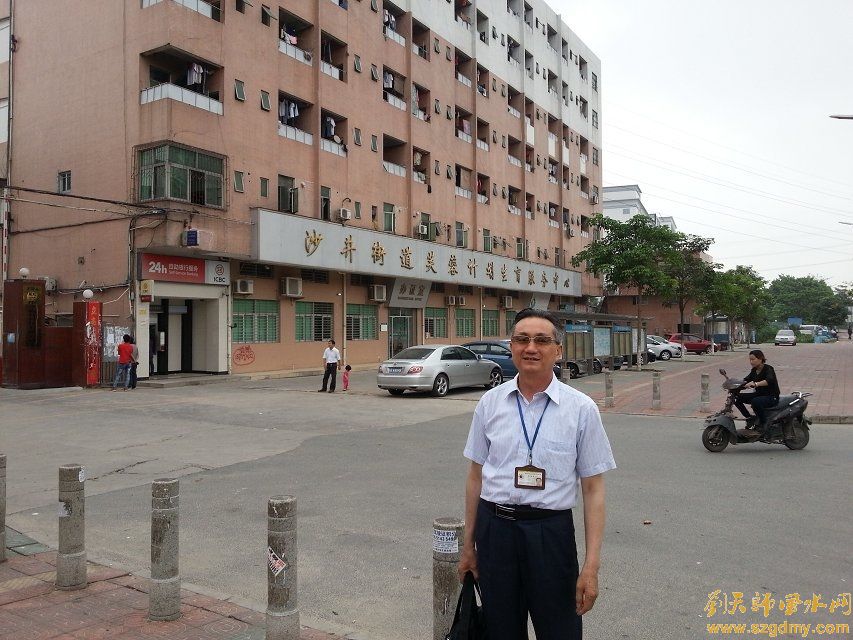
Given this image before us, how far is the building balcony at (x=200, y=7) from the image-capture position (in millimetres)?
21984

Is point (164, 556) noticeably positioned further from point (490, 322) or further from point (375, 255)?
point (490, 322)

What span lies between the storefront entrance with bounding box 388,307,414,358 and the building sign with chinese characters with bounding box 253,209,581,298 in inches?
33.9

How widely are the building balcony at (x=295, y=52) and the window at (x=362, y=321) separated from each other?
402 inches

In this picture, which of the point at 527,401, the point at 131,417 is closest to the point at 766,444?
the point at 527,401

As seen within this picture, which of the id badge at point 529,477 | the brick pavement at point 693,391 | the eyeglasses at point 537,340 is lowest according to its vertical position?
the brick pavement at point 693,391

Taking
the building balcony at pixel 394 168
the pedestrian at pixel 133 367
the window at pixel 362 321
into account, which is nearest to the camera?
the pedestrian at pixel 133 367

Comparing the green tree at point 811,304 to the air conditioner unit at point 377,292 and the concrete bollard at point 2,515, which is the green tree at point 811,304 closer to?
the air conditioner unit at point 377,292

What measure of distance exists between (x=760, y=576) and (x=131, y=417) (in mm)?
12979

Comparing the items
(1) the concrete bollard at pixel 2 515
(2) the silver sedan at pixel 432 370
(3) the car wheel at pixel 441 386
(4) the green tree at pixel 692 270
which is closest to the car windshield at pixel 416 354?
(2) the silver sedan at pixel 432 370

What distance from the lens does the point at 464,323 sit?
39094mm

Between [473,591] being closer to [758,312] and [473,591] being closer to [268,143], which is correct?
[268,143]

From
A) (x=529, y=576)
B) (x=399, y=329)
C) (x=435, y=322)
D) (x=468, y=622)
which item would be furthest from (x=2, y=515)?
(x=435, y=322)

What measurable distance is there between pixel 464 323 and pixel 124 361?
2193cm

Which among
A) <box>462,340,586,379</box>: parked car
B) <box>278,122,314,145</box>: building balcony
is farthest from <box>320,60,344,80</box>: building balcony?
<box>462,340,586,379</box>: parked car
